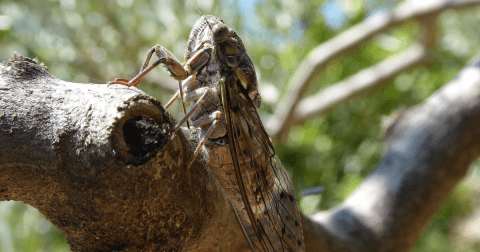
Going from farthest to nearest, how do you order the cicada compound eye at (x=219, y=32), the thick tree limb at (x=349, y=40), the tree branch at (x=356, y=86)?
the tree branch at (x=356, y=86), the thick tree limb at (x=349, y=40), the cicada compound eye at (x=219, y=32)

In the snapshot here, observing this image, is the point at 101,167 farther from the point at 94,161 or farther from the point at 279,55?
the point at 279,55

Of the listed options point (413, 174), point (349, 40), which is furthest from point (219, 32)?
point (349, 40)

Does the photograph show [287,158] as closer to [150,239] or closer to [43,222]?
[43,222]

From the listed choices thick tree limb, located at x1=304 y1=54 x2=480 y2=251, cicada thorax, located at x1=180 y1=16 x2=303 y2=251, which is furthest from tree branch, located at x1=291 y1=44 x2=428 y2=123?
cicada thorax, located at x1=180 y1=16 x2=303 y2=251

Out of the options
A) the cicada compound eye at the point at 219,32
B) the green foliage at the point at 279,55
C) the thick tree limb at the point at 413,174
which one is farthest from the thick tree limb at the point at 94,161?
the green foliage at the point at 279,55

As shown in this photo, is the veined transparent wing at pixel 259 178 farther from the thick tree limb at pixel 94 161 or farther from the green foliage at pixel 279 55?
the green foliage at pixel 279 55

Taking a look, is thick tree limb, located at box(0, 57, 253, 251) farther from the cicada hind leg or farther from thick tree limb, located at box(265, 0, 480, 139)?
thick tree limb, located at box(265, 0, 480, 139)
